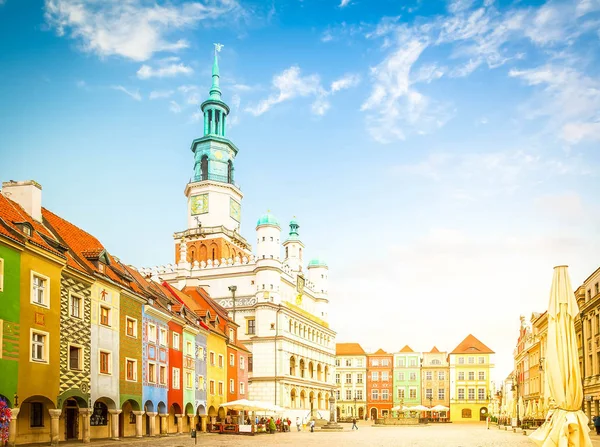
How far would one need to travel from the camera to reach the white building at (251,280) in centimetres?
7881

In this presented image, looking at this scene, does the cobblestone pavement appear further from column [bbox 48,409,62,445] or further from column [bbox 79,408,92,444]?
column [bbox 48,409,62,445]

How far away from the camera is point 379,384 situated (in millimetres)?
131375

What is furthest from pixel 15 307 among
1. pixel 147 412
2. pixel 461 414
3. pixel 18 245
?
pixel 461 414

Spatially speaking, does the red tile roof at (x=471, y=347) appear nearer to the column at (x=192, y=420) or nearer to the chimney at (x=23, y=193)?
the column at (x=192, y=420)

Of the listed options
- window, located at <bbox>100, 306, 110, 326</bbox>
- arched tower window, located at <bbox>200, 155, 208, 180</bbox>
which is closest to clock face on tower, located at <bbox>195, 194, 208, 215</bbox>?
arched tower window, located at <bbox>200, 155, 208, 180</bbox>

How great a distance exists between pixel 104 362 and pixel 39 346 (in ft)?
21.3

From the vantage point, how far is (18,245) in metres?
26.5

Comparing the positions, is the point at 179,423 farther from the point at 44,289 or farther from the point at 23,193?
the point at 44,289

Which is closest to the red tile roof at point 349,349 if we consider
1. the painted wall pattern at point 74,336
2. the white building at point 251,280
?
the white building at point 251,280

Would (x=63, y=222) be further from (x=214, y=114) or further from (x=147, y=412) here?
(x=214, y=114)

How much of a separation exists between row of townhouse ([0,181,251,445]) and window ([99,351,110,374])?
3.6 inches

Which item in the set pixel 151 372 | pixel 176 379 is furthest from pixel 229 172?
pixel 151 372

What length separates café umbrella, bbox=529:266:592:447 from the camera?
679 inches

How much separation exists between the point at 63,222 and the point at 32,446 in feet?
44.8
